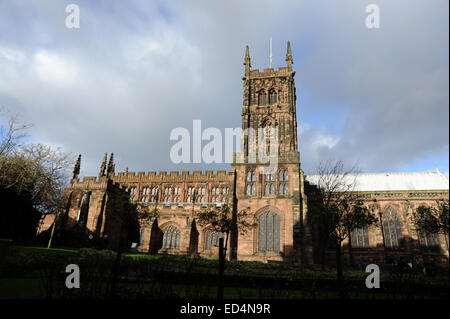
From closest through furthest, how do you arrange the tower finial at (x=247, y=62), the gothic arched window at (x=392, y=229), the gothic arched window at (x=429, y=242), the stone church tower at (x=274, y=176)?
the stone church tower at (x=274, y=176) → the gothic arched window at (x=429, y=242) → the gothic arched window at (x=392, y=229) → the tower finial at (x=247, y=62)

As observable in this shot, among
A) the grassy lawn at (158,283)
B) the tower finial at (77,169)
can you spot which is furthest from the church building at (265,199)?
the grassy lawn at (158,283)

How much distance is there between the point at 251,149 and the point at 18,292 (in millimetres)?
30377

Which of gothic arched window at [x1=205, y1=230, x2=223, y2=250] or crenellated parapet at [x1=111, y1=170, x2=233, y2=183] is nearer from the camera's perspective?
gothic arched window at [x1=205, y1=230, x2=223, y2=250]

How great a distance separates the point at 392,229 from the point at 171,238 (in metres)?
30.5

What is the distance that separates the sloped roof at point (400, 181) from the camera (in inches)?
1582

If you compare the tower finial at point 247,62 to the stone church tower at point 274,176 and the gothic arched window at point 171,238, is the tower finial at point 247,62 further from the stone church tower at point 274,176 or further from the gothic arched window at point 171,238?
the gothic arched window at point 171,238

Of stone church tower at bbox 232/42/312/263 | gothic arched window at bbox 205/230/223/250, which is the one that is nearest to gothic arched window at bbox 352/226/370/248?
stone church tower at bbox 232/42/312/263

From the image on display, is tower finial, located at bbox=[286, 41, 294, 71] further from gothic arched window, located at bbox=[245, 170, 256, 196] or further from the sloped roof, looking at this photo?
the sloped roof

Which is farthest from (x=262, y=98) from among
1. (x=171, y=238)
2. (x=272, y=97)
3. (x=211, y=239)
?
(x=171, y=238)

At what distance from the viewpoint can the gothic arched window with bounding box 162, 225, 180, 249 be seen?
1277 inches

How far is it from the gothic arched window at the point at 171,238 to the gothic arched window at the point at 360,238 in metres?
24.1

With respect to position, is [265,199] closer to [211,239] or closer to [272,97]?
[211,239]

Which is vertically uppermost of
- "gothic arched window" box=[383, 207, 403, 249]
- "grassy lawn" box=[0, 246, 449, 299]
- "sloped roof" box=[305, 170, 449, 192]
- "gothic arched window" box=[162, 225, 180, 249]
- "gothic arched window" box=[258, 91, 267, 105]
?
"gothic arched window" box=[258, 91, 267, 105]

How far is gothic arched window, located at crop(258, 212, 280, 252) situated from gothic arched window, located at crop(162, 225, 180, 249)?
10452 millimetres
